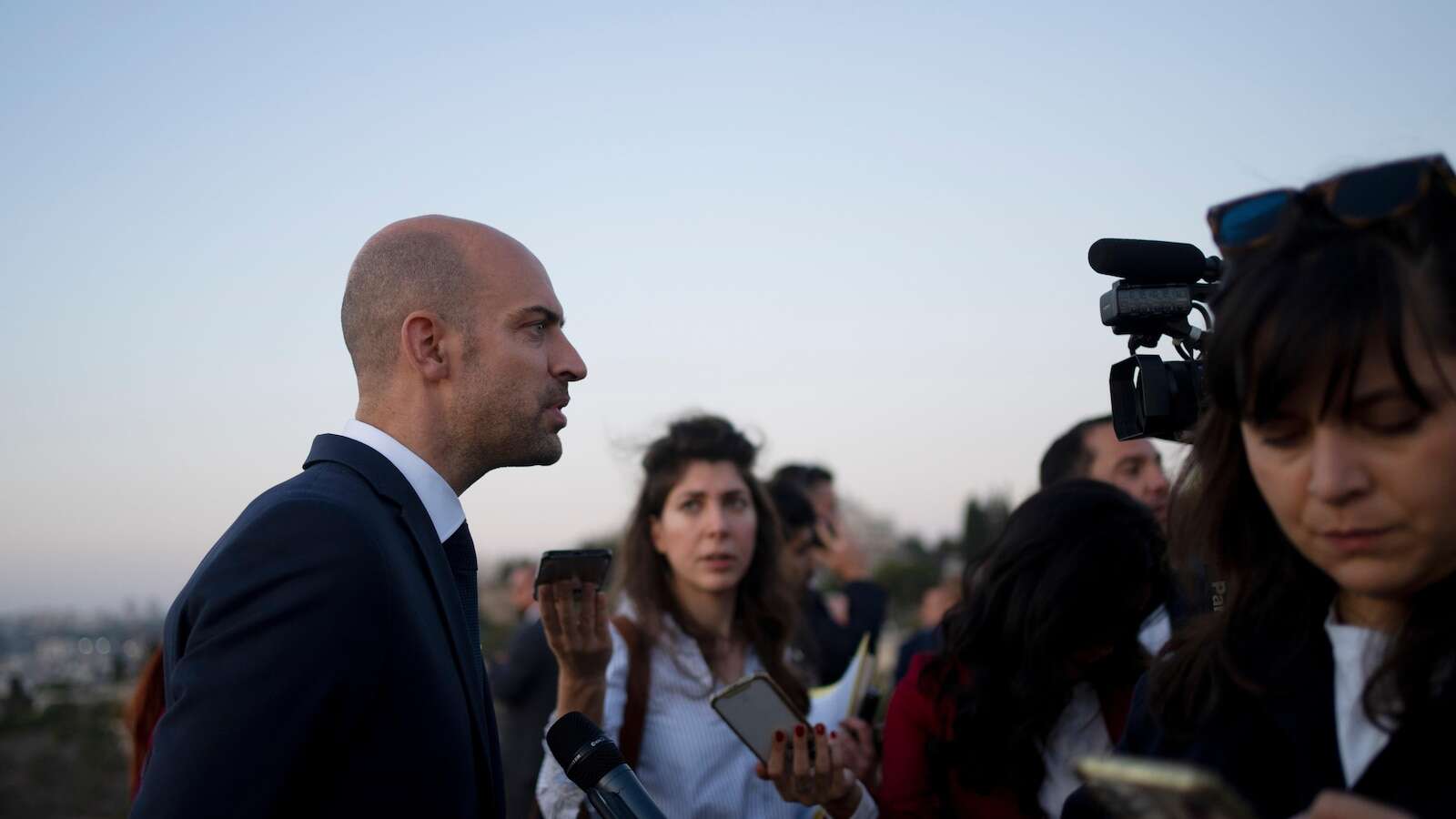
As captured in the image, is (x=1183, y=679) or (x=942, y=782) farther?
(x=942, y=782)

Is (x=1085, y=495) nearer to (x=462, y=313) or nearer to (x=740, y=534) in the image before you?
(x=740, y=534)

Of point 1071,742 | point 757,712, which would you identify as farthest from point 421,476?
point 1071,742

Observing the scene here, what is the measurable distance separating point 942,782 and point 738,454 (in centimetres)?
179

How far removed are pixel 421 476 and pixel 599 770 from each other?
31.8 inches

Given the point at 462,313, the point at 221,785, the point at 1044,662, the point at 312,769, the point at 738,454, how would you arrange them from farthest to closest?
the point at 738,454 → the point at 1044,662 → the point at 462,313 → the point at 312,769 → the point at 221,785

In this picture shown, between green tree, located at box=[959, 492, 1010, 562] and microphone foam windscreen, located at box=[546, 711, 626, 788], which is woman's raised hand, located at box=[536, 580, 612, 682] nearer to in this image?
microphone foam windscreen, located at box=[546, 711, 626, 788]

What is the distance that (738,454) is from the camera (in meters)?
4.50

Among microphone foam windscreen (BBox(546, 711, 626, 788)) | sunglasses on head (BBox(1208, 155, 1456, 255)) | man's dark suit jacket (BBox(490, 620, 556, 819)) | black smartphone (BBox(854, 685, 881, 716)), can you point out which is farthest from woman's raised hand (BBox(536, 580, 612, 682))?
sunglasses on head (BBox(1208, 155, 1456, 255))

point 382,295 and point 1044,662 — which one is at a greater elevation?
point 382,295

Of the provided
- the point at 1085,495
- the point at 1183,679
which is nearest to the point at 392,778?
the point at 1183,679

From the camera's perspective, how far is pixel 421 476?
2.51 meters

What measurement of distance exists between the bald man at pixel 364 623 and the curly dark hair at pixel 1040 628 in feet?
4.44

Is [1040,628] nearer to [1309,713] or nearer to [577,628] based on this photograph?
[577,628]

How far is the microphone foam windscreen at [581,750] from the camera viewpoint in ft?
6.93
